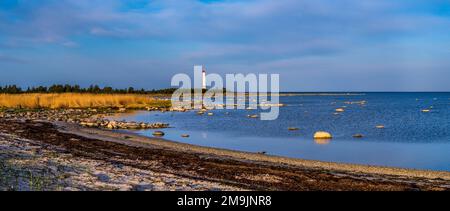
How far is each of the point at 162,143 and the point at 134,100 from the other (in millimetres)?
39484

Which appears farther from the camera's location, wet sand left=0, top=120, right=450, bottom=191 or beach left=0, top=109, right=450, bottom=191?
wet sand left=0, top=120, right=450, bottom=191

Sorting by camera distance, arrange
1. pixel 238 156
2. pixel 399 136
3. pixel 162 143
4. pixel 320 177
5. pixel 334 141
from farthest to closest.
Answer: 1. pixel 399 136
2. pixel 334 141
3. pixel 162 143
4. pixel 238 156
5. pixel 320 177

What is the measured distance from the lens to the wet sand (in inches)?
442

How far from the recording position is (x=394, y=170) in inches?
591

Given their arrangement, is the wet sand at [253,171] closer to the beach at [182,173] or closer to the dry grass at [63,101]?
the beach at [182,173]

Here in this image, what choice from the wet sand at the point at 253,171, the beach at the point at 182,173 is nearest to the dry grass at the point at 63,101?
the wet sand at the point at 253,171

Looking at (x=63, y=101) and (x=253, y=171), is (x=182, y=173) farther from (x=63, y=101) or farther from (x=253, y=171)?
(x=63, y=101)

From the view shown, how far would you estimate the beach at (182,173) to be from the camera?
9.67 meters

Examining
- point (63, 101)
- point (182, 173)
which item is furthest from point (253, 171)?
point (63, 101)

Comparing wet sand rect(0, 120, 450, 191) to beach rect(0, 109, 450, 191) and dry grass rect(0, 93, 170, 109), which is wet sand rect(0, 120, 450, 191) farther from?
dry grass rect(0, 93, 170, 109)

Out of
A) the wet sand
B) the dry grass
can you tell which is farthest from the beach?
the dry grass
